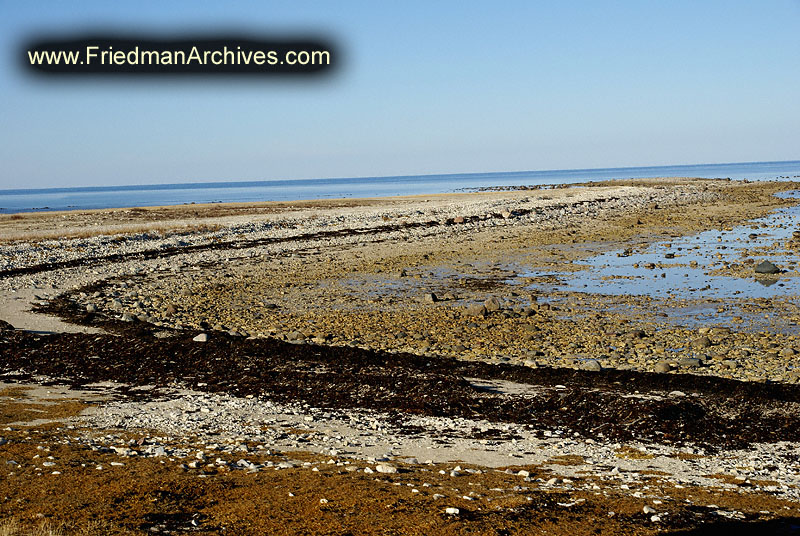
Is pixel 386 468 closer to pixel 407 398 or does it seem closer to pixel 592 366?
pixel 407 398

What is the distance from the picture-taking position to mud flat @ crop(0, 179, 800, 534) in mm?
6750

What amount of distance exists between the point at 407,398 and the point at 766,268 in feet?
55.3

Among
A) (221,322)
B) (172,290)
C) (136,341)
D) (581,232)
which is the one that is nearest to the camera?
(136,341)

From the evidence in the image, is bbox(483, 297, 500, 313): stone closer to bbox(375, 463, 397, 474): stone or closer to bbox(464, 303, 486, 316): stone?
bbox(464, 303, 486, 316): stone

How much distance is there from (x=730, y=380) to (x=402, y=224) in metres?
35.7

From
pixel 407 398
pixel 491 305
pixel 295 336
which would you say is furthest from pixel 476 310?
pixel 407 398

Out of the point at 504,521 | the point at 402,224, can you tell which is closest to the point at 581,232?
the point at 402,224

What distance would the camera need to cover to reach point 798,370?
12.2 metres

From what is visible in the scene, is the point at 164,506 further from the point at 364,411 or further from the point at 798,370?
the point at 798,370

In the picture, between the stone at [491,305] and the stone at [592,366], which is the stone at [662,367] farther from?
the stone at [491,305]

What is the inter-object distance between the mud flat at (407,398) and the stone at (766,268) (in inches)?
15.9

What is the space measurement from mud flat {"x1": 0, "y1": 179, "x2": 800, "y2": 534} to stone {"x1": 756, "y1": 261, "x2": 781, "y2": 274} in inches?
15.9

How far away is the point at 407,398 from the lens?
36.6 feet

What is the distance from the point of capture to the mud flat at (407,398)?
675cm
